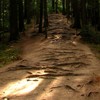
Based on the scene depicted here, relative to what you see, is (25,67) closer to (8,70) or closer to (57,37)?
(8,70)

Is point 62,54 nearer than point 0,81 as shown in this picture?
No

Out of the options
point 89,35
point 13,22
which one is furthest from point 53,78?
point 13,22

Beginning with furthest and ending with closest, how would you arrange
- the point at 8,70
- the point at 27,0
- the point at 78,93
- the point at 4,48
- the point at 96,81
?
the point at 27,0 < the point at 4,48 < the point at 8,70 < the point at 96,81 < the point at 78,93

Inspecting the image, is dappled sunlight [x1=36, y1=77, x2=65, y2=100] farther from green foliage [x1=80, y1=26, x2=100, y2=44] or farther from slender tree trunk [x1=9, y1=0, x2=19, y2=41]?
slender tree trunk [x1=9, y1=0, x2=19, y2=41]

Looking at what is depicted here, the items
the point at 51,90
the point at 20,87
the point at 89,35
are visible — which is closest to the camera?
the point at 51,90

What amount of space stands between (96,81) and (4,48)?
9.88 m

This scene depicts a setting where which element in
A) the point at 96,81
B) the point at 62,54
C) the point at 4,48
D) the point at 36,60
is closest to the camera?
A: the point at 96,81

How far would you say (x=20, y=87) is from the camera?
8.07m

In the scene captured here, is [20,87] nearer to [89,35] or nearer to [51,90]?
[51,90]

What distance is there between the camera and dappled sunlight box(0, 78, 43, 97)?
755cm

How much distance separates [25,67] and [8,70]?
0.68 m

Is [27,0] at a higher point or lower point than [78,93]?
higher

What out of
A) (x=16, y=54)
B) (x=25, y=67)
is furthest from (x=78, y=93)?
(x=16, y=54)

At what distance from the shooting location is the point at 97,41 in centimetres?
1856
